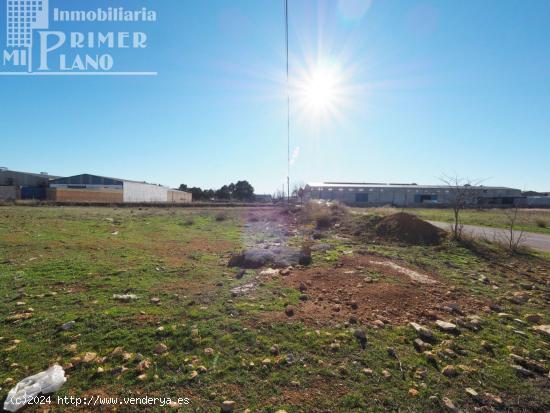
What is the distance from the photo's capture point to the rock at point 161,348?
3.19 m

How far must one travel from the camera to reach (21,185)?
46438mm

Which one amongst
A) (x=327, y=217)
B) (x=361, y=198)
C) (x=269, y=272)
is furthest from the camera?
(x=361, y=198)

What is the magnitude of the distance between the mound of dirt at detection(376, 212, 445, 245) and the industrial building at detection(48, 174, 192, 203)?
39.8 m

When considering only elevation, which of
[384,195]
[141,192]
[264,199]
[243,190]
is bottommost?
[264,199]

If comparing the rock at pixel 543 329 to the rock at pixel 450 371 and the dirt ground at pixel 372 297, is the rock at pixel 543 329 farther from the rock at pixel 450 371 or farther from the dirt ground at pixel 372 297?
the rock at pixel 450 371

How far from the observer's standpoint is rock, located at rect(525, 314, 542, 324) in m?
4.25

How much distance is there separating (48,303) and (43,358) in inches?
73.1

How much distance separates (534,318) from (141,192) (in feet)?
179

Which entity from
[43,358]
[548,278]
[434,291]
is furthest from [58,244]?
[548,278]

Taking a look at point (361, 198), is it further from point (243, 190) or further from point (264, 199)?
point (264, 199)

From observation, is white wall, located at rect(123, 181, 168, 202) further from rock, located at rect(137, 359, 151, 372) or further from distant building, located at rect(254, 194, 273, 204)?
rock, located at rect(137, 359, 151, 372)

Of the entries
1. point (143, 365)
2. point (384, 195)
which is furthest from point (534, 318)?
point (384, 195)

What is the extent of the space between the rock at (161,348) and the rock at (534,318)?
5459mm

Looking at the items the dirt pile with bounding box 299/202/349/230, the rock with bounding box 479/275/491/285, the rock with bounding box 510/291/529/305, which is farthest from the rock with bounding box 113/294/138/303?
the dirt pile with bounding box 299/202/349/230
